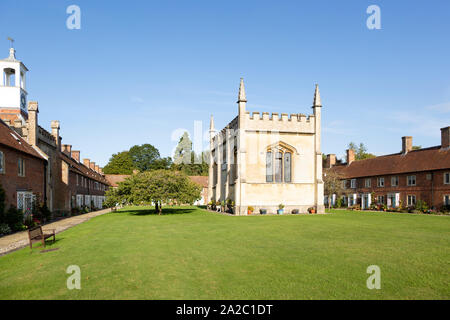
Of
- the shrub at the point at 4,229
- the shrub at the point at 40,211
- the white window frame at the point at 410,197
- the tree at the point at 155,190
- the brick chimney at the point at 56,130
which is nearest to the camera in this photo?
the shrub at the point at 4,229

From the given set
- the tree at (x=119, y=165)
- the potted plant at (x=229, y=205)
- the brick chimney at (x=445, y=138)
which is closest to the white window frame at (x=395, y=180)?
the brick chimney at (x=445, y=138)

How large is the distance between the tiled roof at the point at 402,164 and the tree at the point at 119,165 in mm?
55960

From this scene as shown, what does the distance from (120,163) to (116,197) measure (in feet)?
185

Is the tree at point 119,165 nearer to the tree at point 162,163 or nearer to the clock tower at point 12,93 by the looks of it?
the tree at point 162,163

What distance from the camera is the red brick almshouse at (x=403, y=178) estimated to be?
120 ft

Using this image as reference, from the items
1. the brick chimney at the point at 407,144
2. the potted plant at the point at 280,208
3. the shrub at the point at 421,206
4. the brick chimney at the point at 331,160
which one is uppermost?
the brick chimney at the point at 407,144

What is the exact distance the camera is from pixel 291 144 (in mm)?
32969

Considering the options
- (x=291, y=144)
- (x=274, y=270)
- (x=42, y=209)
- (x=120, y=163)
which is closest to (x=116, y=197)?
(x=42, y=209)

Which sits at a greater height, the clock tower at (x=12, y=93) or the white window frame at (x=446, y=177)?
the clock tower at (x=12, y=93)

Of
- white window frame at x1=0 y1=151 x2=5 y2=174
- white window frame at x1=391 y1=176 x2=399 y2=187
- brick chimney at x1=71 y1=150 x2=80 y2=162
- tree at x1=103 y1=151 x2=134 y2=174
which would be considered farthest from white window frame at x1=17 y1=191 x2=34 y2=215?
tree at x1=103 y1=151 x2=134 y2=174

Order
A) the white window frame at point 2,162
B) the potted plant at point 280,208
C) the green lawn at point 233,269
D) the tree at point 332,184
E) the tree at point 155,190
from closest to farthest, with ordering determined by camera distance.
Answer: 1. the green lawn at point 233,269
2. the white window frame at point 2,162
3. the tree at point 155,190
4. the potted plant at point 280,208
5. the tree at point 332,184

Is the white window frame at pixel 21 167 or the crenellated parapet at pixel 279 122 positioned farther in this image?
the crenellated parapet at pixel 279 122

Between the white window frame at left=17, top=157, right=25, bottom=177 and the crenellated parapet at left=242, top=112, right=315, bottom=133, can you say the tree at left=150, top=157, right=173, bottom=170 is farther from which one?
the white window frame at left=17, top=157, right=25, bottom=177

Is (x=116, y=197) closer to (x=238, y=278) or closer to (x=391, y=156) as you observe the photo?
(x=238, y=278)
